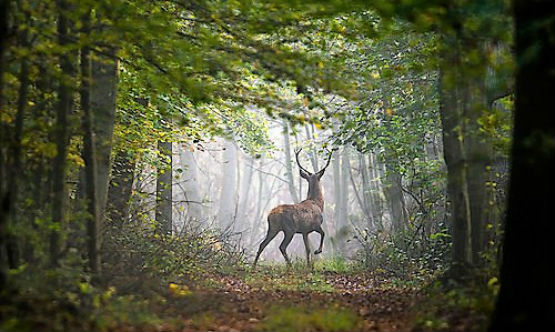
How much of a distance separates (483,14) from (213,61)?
11.3 ft

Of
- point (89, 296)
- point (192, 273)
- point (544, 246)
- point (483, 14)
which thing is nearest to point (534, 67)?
point (483, 14)

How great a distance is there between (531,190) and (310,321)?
9.08 feet

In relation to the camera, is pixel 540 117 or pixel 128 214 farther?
pixel 128 214

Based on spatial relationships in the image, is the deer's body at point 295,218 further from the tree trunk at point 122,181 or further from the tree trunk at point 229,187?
the tree trunk at point 229,187

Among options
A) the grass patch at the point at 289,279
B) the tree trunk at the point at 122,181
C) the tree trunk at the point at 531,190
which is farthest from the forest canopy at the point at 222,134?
the tree trunk at the point at 122,181

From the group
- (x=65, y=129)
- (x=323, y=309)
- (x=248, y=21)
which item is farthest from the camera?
(x=248, y=21)

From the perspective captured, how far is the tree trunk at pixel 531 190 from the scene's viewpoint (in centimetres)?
450

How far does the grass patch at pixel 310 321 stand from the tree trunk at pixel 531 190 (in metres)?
1.94

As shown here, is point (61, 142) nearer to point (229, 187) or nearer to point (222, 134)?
point (222, 134)

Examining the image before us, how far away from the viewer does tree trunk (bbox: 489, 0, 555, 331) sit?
14.8 feet

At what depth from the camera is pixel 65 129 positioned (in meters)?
6.91

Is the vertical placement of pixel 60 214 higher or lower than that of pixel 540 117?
lower

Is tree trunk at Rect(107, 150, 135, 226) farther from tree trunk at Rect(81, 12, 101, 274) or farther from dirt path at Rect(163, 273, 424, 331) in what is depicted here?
tree trunk at Rect(81, 12, 101, 274)

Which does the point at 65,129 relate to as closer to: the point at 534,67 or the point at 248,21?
the point at 248,21
